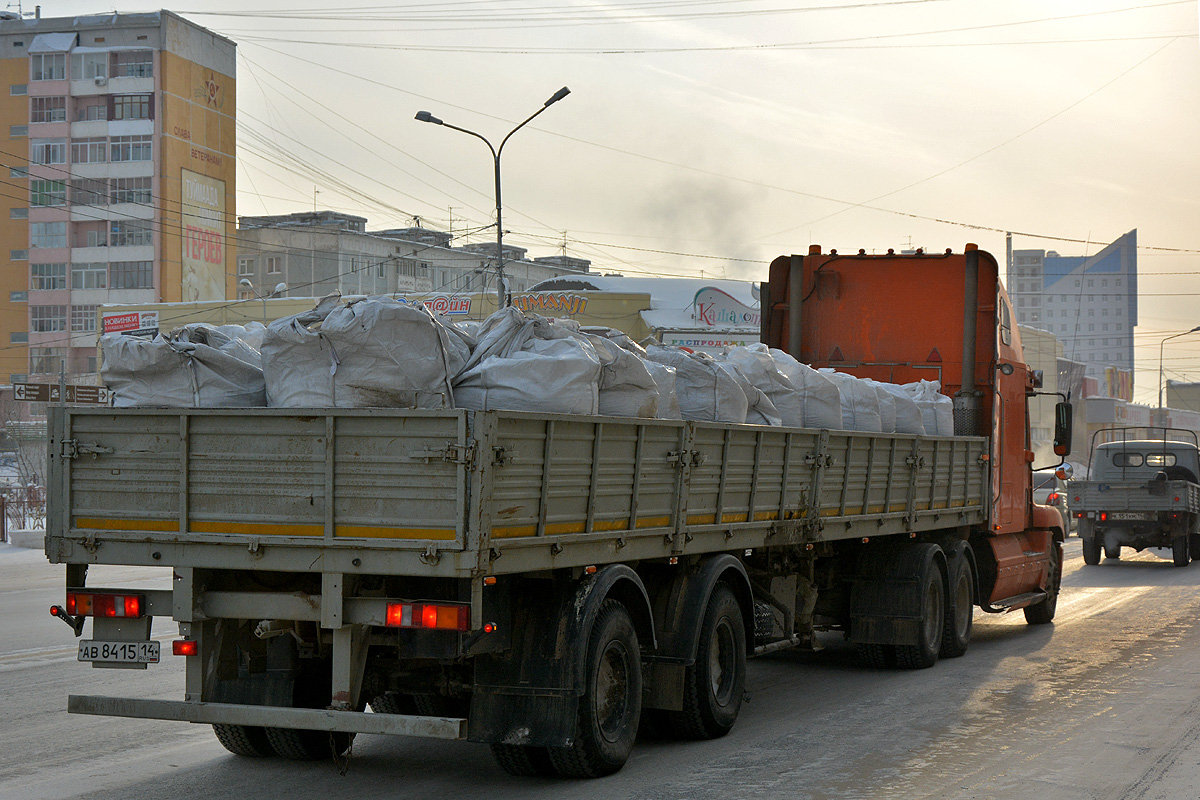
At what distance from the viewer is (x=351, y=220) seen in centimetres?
8850

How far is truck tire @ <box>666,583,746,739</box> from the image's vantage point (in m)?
7.46

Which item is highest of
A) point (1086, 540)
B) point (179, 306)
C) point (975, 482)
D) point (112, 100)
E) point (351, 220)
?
point (112, 100)

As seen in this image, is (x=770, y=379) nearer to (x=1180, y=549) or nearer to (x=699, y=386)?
(x=699, y=386)

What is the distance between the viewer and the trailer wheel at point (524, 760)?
21.3 feet

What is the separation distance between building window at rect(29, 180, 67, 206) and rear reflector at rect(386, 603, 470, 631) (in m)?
83.7

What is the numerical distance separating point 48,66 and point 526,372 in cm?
8454

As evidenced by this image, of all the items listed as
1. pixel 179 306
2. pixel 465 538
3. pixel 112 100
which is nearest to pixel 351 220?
pixel 112 100

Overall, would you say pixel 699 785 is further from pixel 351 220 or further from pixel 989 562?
pixel 351 220

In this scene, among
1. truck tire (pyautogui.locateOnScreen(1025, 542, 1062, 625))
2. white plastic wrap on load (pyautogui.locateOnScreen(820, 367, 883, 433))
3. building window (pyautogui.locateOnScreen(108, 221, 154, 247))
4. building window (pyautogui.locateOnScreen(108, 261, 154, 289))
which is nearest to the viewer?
white plastic wrap on load (pyautogui.locateOnScreen(820, 367, 883, 433))

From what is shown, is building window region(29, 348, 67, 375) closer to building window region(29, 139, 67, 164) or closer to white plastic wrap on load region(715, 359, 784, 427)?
building window region(29, 139, 67, 164)

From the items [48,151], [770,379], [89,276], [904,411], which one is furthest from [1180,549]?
[48,151]

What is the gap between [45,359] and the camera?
80.8 metres

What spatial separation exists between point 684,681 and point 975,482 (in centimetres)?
563

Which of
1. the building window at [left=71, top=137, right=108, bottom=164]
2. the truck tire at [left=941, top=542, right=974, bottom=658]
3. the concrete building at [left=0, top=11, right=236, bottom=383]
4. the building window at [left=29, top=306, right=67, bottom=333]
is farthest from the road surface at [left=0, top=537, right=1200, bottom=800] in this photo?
the building window at [left=71, top=137, right=108, bottom=164]
